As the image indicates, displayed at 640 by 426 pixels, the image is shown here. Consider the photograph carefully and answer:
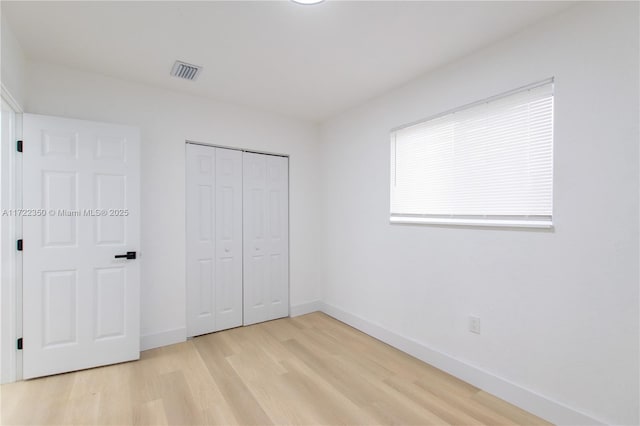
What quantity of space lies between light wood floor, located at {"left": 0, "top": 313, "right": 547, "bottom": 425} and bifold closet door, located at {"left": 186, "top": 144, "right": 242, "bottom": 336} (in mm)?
472

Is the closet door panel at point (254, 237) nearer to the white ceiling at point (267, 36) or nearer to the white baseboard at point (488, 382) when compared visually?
the white ceiling at point (267, 36)

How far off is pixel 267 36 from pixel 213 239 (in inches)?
86.6

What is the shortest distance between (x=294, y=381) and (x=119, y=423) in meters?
1.19

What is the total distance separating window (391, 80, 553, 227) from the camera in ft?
6.59

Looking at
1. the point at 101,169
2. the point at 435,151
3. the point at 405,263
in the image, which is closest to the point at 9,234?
the point at 101,169

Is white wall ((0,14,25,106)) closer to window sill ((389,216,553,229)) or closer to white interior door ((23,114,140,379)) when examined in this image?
white interior door ((23,114,140,379))

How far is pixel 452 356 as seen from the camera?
97.7 inches

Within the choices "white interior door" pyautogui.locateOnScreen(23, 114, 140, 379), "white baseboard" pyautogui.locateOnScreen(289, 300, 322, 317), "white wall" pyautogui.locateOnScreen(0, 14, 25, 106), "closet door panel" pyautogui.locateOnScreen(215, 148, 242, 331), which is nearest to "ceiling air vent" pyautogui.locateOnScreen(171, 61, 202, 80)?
"white interior door" pyautogui.locateOnScreen(23, 114, 140, 379)

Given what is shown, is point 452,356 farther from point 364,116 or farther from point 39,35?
point 39,35

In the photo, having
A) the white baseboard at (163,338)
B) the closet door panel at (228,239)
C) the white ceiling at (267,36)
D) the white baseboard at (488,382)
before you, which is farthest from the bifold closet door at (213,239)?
the white baseboard at (488,382)

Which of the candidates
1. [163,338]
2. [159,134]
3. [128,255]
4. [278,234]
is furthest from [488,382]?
[159,134]

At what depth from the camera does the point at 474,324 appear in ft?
7.68

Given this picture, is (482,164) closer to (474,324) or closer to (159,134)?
(474,324)

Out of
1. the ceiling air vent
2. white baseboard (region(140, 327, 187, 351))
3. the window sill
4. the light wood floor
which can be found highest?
the ceiling air vent
